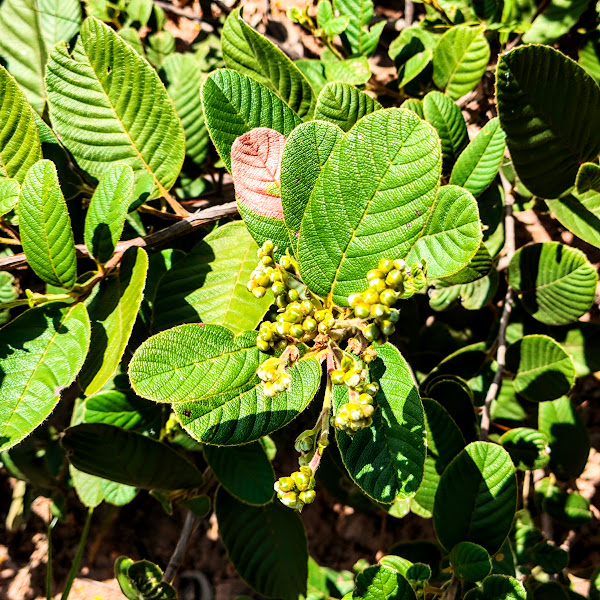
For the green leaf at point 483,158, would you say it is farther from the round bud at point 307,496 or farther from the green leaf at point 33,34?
the green leaf at point 33,34

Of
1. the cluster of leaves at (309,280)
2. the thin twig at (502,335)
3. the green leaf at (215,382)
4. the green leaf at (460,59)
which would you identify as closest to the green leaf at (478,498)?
the cluster of leaves at (309,280)

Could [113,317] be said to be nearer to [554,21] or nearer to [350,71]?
[350,71]

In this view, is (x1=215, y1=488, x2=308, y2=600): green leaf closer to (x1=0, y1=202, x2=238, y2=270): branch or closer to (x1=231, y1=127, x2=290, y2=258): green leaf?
(x1=0, y1=202, x2=238, y2=270): branch

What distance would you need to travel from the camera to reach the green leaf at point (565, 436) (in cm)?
183

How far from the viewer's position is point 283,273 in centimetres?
97

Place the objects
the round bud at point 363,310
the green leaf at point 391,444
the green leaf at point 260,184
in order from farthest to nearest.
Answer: the green leaf at point 260,184 → the green leaf at point 391,444 → the round bud at point 363,310

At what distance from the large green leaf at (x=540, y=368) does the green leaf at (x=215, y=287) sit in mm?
855

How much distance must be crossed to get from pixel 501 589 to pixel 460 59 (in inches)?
58.1

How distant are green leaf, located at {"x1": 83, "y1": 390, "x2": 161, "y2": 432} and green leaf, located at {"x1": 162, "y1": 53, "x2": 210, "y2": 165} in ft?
2.61

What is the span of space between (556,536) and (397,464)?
149 cm

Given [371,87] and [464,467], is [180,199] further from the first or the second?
[464,467]

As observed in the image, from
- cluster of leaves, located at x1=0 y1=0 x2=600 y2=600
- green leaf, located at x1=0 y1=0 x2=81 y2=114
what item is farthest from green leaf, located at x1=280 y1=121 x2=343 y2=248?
green leaf, located at x1=0 y1=0 x2=81 y2=114

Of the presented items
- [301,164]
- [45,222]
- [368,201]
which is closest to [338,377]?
[368,201]

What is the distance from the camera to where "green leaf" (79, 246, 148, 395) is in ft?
3.91
